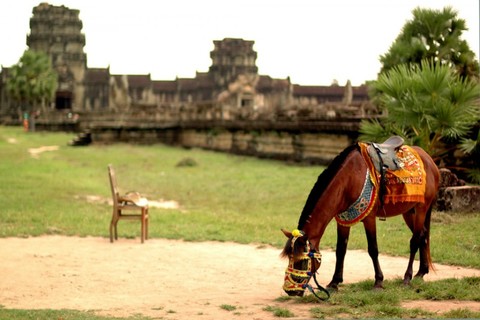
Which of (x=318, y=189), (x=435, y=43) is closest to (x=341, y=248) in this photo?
(x=318, y=189)

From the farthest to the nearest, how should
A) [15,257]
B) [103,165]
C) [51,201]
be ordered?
1. [103,165]
2. [51,201]
3. [15,257]

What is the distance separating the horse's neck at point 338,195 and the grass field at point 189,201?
1729 millimetres

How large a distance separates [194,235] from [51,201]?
5.70 metres

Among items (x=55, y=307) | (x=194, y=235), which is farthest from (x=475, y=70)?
(x=55, y=307)

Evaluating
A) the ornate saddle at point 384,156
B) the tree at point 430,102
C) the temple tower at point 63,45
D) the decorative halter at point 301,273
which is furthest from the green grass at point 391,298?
the temple tower at point 63,45

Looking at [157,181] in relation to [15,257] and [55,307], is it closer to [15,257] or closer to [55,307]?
[15,257]

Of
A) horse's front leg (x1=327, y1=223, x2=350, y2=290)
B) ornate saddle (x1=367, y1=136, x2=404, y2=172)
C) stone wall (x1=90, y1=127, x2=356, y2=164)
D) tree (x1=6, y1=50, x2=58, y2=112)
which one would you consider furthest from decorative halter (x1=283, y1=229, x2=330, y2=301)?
tree (x1=6, y1=50, x2=58, y2=112)

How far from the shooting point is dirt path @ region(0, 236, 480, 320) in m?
7.99

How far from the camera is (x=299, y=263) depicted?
772 cm

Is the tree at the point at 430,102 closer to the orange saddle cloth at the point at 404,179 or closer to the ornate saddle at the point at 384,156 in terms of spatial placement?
the orange saddle cloth at the point at 404,179

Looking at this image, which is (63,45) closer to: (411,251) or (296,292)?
(411,251)

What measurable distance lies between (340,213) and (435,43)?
12.3m

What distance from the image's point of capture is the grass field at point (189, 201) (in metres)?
12.7

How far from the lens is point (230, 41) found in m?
82.3
